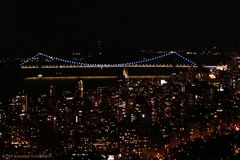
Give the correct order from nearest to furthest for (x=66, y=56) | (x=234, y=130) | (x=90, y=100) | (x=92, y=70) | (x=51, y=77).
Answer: (x=234, y=130) → (x=90, y=100) → (x=51, y=77) → (x=92, y=70) → (x=66, y=56)

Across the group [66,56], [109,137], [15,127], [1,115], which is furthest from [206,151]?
[66,56]

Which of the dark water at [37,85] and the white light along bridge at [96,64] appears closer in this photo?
the dark water at [37,85]

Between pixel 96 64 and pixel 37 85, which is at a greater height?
pixel 96 64

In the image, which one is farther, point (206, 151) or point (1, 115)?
point (1, 115)

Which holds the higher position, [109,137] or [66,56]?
[66,56]

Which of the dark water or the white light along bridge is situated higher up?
the white light along bridge

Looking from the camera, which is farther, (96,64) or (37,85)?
(96,64)

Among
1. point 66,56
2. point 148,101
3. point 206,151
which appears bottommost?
point 206,151

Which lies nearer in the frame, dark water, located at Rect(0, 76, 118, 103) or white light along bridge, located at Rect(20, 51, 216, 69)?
dark water, located at Rect(0, 76, 118, 103)

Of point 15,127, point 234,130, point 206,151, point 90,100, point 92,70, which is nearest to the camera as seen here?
point 206,151

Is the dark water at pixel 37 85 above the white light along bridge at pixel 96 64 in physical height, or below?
below

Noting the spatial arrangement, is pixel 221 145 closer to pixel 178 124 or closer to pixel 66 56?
pixel 178 124
